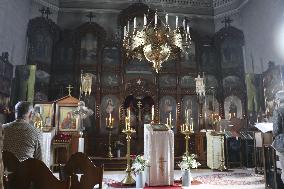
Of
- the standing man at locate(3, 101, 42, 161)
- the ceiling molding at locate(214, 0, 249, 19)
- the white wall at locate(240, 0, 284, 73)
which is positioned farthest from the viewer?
the ceiling molding at locate(214, 0, 249, 19)

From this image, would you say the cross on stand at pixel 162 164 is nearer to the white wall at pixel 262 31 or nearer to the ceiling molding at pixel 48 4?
the white wall at pixel 262 31

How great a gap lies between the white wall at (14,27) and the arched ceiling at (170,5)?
5.46 feet

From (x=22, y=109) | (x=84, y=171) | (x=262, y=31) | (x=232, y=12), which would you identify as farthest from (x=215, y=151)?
(x=84, y=171)

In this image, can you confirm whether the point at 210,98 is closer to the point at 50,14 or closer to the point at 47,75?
the point at 47,75

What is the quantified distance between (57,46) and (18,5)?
2.54 meters

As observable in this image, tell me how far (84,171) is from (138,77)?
1179 cm

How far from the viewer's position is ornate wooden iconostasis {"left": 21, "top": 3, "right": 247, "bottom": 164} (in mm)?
13875

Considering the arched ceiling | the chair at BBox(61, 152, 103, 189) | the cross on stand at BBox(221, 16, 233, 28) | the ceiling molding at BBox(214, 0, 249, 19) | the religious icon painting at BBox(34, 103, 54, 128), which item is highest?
the arched ceiling

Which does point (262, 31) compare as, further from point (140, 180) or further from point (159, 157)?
point (140, 180)

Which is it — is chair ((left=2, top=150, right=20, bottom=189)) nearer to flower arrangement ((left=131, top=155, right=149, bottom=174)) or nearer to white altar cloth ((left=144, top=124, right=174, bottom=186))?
flower arrangement ((left=131, top=155, right=149, bottom=174))

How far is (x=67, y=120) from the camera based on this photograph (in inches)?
440

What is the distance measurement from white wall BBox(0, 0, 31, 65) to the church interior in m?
0.04

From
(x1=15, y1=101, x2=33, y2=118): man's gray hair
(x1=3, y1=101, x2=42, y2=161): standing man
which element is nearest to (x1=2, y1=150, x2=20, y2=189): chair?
(x1=3, y1=101, x2=42, y2=161): standing man

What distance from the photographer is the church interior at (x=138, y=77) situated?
1131cm
